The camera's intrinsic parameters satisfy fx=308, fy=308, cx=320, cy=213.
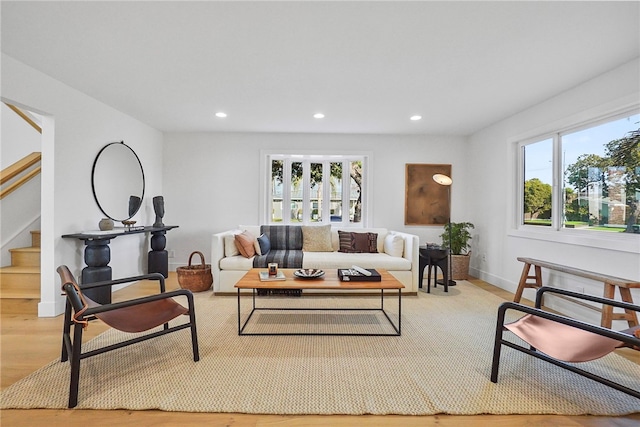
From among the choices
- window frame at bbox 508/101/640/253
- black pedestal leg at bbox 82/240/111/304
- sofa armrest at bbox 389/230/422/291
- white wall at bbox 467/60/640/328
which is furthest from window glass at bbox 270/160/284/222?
window frame at bbox 508/101/640/253

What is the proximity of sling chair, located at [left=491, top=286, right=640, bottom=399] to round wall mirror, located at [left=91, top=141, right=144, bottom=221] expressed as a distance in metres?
4.25

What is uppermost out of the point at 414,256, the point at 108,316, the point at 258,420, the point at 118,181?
the point at 118,181

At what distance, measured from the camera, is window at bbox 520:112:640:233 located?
8.92 feet

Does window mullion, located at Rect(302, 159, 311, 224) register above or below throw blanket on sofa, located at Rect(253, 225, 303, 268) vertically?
above

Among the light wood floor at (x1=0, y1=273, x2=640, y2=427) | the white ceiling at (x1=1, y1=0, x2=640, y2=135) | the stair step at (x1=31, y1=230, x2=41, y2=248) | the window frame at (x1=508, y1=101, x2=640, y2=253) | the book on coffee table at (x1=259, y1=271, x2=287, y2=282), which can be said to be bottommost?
the light wood floor at (x1=0, y1=273, x2=640, y2=427)

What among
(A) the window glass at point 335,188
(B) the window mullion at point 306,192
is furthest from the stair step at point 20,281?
(A) the window glass at point 335,188

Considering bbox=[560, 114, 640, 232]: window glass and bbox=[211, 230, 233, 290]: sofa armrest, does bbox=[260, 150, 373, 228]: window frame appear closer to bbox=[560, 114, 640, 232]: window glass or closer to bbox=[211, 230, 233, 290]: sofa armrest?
bbox=[211, 230, 233, 290]: sofa armrest

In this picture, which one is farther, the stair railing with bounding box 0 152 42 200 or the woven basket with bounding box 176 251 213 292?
the woven basket with bounding box 176 251 213 292

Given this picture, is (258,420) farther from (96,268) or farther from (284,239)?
(284,239)

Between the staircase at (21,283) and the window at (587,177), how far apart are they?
560 cm

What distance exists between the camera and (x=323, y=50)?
238 cm

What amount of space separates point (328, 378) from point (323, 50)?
7.68ft

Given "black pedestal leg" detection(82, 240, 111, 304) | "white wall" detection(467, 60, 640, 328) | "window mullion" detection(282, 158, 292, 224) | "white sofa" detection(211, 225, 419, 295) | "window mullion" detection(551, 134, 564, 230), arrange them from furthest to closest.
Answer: "window mullion" detection(282, 158, 292, 224), "white sofa" detection(211, 225, 419, 295), "window mullion" detection(551, 134, 564, 230), "black pedestal leg" detection(82, 240, 111, 304), "white wall" detection(467, 60, 640, 328)

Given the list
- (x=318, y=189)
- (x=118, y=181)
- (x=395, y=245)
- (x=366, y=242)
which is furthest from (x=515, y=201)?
A: (x=118, y=181)
